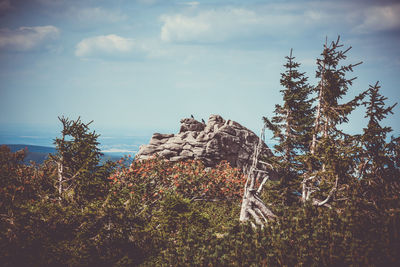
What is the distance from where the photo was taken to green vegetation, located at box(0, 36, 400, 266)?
6090 millimetres

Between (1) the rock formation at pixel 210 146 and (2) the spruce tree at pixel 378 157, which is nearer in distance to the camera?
(2) the spruce tree at pixel 378 157

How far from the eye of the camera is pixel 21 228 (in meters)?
6.87

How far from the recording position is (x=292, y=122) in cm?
1475

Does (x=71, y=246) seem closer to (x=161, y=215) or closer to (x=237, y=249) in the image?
(x=161, y=215)

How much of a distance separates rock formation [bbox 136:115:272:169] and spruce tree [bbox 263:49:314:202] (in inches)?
267

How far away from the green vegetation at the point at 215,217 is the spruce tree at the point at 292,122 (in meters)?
0.90

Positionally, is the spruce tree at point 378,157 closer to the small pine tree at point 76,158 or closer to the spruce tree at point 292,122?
the spruce tree at point 292,122

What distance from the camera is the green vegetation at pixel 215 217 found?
6.09m

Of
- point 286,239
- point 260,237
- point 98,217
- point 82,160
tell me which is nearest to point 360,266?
point 286,239

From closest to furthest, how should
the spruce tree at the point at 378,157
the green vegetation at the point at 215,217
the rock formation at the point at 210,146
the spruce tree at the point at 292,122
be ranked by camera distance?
1. the green vegetation at the point at 215,217
2. the spruce tree at the point at 378,157
3. the spruce tree at the point at 292,122
4. the rock formation at the point at 210,146

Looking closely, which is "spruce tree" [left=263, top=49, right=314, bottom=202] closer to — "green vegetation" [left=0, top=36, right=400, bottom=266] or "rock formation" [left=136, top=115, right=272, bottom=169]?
"green vegetation" [left=0, top=36, right=400, bottom=266]

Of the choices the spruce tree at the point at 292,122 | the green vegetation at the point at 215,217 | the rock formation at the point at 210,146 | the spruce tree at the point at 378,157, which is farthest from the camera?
the rock formation at the point at 210,146

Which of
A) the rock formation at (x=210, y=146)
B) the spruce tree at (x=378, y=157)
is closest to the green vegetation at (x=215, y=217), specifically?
the spruce tree at (x=378, y=157)

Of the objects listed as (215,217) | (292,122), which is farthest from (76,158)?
(292,122)
